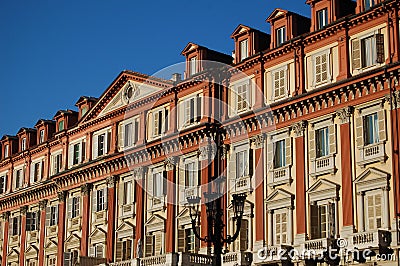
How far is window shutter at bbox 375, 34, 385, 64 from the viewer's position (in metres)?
44.2

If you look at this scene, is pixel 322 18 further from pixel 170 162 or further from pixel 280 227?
pixel 170 162

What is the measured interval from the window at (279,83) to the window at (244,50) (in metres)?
3.41

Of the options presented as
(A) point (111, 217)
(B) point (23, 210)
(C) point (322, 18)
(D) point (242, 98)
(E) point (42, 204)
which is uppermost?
(C) point (322, 18)

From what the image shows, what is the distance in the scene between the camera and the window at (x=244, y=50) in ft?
175

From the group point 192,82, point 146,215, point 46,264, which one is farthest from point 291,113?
point 46,264

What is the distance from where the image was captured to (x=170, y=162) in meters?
57.3

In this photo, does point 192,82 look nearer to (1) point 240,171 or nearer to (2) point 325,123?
(1) point 240,171

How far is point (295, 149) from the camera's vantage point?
4853 cm

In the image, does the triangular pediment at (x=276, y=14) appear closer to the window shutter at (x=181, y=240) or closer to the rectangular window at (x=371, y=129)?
the rectangular window at (x=371, y=129)

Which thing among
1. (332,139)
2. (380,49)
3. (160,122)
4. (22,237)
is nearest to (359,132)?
(332,139)

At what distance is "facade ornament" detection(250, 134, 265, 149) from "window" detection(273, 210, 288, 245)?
4567 millimetres

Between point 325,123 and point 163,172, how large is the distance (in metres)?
15.1

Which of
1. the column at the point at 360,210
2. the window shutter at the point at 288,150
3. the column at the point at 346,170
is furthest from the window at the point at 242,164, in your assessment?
the column at the point at 360,210

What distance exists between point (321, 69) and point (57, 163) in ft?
101
